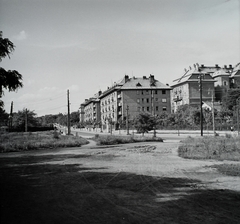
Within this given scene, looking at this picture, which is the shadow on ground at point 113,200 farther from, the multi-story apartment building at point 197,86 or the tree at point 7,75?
the multi-story apartment building at point 197,86

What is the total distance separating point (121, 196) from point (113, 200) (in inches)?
17.6

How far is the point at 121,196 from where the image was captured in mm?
7051

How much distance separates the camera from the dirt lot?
5.39 m

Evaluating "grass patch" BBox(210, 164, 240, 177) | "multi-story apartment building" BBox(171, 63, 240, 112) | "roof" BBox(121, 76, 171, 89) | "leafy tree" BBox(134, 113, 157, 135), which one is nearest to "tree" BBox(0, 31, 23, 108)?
"grass patch" BBox(210, 164, 240, 177)

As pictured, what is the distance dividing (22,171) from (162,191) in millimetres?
7126

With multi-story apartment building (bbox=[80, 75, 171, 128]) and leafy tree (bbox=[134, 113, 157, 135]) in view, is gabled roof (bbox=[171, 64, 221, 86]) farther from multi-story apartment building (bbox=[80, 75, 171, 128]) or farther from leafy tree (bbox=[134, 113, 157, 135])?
leafy tree (bbox=[134, 113, 157, 135])

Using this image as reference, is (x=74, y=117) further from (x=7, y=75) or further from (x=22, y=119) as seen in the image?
(x=7, y=75)

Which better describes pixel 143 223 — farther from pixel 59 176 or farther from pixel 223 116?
pixel 223 116

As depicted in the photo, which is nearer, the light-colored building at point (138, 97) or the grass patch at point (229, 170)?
the grass patch at point (229, 170)

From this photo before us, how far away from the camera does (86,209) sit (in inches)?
233

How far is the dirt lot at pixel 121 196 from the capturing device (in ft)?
17.7

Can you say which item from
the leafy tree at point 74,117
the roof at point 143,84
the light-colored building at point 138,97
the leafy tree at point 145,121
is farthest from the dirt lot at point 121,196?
the leafy tree at point 74,117

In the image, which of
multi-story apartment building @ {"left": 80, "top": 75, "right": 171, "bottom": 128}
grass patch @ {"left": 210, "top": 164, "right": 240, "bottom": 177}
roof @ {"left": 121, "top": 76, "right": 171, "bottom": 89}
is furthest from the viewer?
roof @ {"left": 121, "top": 76, "right": 171, "bottom": 89}

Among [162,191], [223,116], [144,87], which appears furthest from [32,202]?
[144,87]
